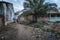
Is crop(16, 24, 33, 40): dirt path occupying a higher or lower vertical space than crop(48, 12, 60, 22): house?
lower

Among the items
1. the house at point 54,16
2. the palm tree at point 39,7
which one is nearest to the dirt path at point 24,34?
the palm tree at point 39,7

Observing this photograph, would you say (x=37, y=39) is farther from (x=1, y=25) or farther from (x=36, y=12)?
(x=36, y=12)

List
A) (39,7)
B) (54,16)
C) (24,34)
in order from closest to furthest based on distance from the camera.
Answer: (24,34)
(39,7)
(54,16)

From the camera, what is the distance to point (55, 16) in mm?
35656

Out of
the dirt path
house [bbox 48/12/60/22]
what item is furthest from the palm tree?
the dirt path

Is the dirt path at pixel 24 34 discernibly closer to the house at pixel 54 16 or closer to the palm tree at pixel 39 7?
the palm tree at pixel 39 7

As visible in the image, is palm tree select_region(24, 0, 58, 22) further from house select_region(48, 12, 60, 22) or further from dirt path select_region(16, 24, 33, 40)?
dirt path select_region(16, 24, 33, 40)

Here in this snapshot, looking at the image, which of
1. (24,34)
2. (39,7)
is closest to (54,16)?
(39,7)

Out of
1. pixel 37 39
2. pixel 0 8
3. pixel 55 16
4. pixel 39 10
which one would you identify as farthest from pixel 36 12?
pixel 37 39

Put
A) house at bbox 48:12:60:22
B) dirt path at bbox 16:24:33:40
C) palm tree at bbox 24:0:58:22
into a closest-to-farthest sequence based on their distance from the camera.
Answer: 1. dirt path at bbox 16:24:33:40
2. palm tree at bbox 24:0:58:22
3. house at bbox 48:12:60:22

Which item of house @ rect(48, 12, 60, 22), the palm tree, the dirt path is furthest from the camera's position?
house @ rect(48, 12, 60, 22)

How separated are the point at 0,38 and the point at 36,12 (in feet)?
51.0

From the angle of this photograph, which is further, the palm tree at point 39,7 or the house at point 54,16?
the house at point 54,16

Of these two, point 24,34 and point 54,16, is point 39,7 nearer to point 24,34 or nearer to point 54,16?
point 54,16
